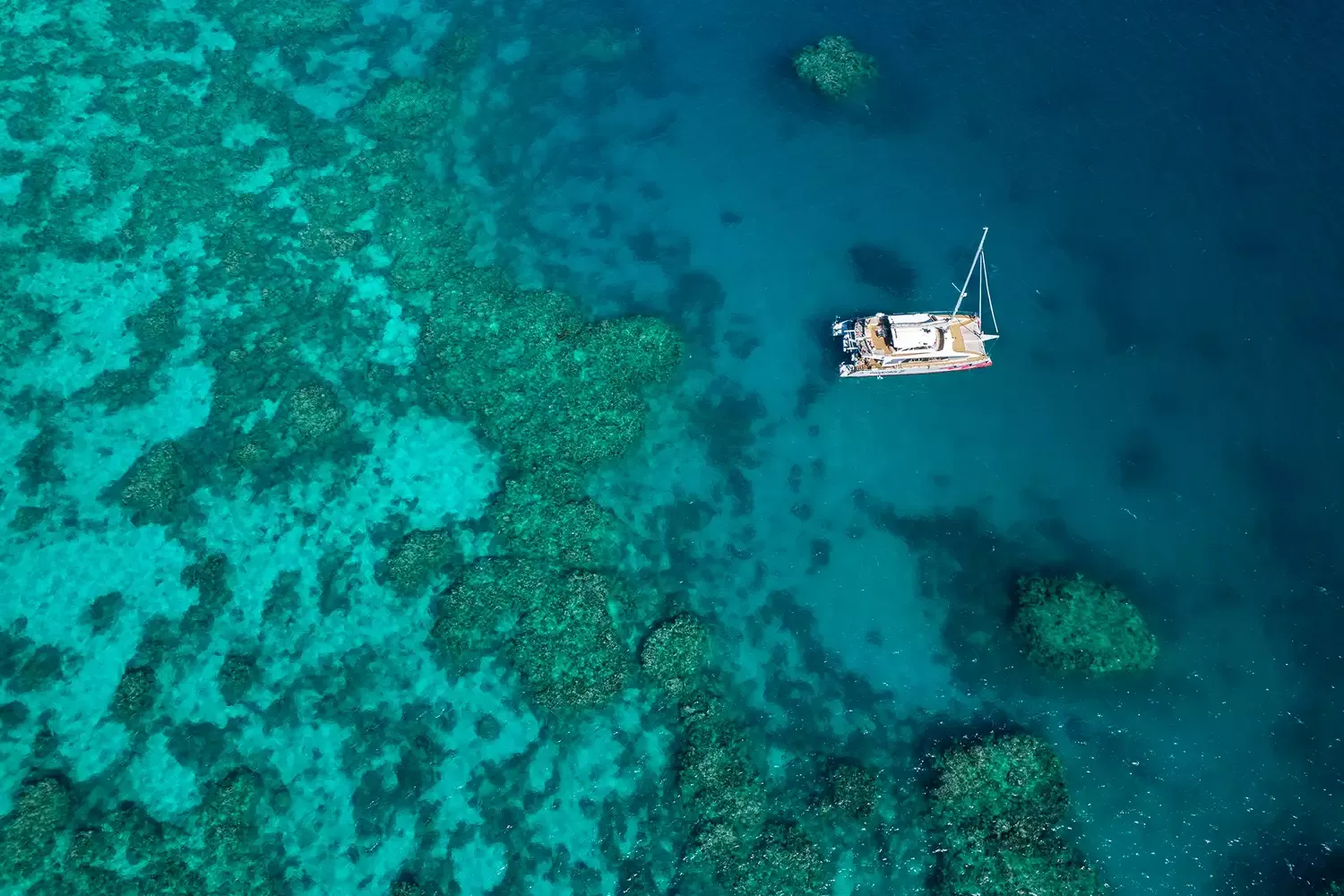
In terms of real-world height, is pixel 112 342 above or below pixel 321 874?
above

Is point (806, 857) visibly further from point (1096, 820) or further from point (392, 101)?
point (392, 101)

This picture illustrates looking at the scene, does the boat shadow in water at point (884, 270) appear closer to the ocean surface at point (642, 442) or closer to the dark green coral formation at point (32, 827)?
the ocean surface at point (642, 442)

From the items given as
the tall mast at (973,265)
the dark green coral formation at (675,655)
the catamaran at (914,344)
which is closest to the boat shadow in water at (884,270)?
the tall mast at (973,265)

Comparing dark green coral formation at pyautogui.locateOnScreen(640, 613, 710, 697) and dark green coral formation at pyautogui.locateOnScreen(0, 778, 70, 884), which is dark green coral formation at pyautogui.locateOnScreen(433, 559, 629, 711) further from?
dark green coral formation at pyautogui.locateOnScreen(0, 778, 70, 884)

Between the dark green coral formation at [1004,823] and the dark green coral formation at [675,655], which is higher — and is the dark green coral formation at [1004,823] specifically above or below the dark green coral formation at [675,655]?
below

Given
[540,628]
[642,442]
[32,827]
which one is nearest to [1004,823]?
[540,628]

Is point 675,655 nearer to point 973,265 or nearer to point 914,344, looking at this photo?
point 914,344

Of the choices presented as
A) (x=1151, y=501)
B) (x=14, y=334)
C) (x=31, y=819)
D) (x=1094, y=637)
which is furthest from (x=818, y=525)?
(x=14, y=334)
